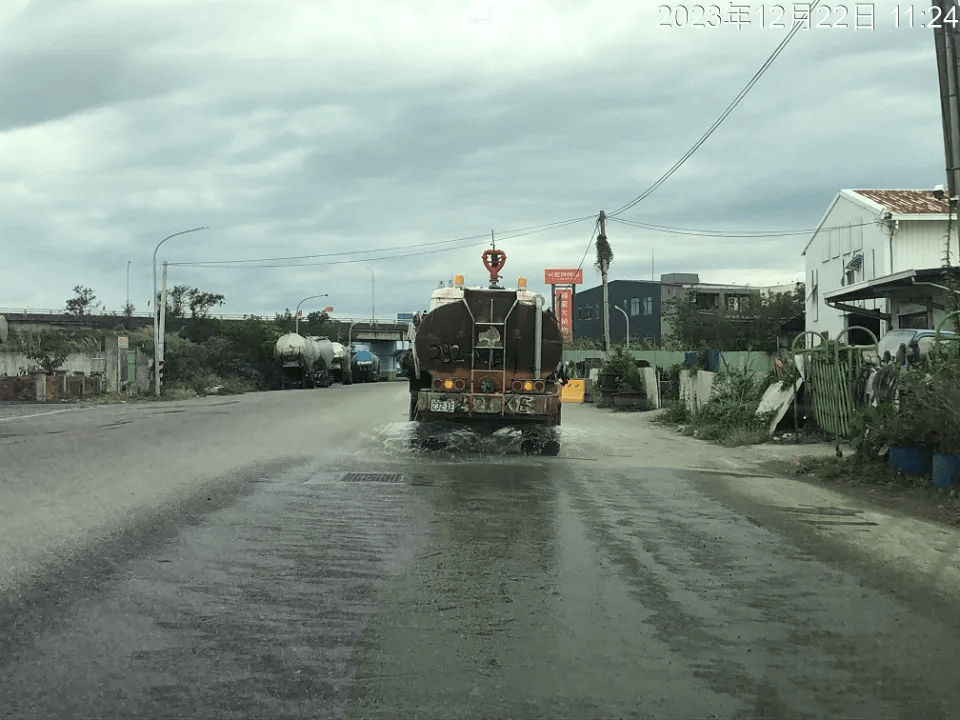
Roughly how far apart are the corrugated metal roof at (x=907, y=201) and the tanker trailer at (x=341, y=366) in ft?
124

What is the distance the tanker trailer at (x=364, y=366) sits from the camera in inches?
2938

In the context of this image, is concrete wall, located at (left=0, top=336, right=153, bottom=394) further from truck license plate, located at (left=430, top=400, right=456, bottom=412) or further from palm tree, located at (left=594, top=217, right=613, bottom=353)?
truck license plate, located at (left=430, top=400, right=456, bottom=412)

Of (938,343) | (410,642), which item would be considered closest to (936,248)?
(938,343)

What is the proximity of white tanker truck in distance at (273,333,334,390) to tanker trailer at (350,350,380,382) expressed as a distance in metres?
10.9

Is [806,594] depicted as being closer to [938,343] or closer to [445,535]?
[445,535]

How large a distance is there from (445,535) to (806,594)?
3007 mm

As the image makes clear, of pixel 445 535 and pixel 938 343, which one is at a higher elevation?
pixel 938 343

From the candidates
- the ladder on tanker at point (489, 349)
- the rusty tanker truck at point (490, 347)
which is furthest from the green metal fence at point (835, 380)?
the ladder on tanker at point (489, 349)

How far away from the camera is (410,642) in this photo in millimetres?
4746

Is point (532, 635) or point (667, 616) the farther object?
point (667, 616)

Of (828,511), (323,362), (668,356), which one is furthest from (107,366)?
(828,511)

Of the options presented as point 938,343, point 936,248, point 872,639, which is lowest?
point 872,639

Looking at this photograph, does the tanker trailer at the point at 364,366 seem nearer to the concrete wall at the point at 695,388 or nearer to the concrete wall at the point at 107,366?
the concrete wall at the point at 107,366

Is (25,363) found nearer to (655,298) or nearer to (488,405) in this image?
(488,405)
